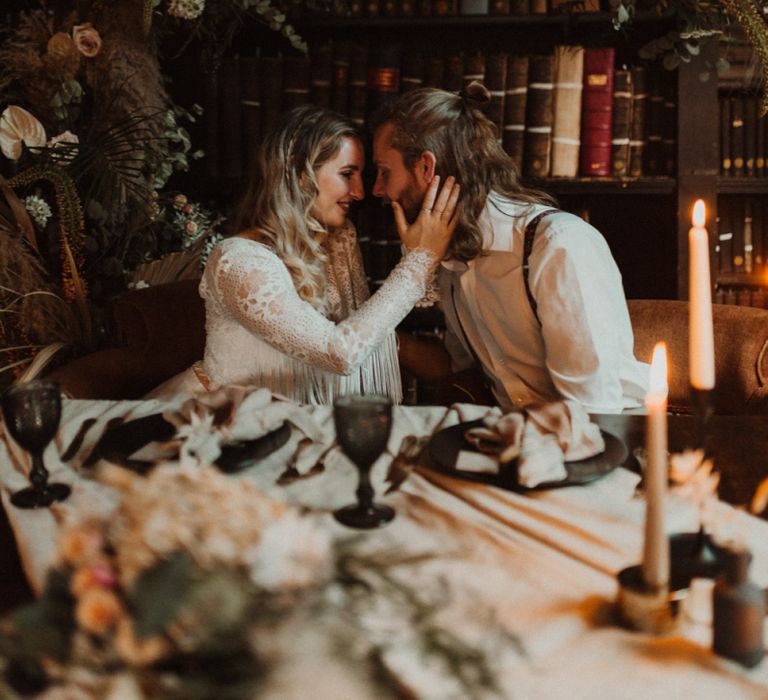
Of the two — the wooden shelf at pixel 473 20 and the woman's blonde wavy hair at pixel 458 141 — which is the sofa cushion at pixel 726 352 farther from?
the wooden shelf at pixel 473 20

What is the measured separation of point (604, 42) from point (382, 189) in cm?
115

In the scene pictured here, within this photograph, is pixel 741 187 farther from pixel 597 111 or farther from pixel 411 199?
pixel 411 199

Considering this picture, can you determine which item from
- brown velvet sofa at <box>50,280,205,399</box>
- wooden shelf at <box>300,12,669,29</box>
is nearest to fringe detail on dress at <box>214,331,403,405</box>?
brown velvet sofa at <box>50,280,205,399</box>

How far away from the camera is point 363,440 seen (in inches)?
34.8

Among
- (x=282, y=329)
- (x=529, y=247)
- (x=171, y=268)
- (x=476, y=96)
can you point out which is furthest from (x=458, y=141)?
(x=171, y=268)

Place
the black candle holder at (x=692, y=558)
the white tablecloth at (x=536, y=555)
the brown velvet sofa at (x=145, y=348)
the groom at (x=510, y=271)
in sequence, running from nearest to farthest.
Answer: the white tablecloth at (x=536, y=555) < the black candle holder at (x=692, y=558) < the groom at (x=510, y=271) < the brown velvet sofa at (x=145, y=348)

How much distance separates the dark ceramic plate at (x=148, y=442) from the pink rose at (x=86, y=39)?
145cm

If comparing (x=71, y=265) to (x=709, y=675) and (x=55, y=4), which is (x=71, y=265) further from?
(x=709, y=675)

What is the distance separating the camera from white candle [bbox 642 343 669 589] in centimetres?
61

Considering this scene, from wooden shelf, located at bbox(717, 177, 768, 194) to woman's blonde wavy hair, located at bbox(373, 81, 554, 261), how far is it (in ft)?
2.85

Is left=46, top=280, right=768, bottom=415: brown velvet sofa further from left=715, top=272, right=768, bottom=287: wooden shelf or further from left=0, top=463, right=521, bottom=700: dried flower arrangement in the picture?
left=0, top=463, right=521, bottom=700: dried flower arrangement

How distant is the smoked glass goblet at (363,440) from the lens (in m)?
0.88

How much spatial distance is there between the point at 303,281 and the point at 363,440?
102 centimetres

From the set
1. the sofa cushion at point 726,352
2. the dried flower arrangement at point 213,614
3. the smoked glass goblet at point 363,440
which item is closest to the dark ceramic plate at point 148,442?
the smoked glass goblet at point 363,440
